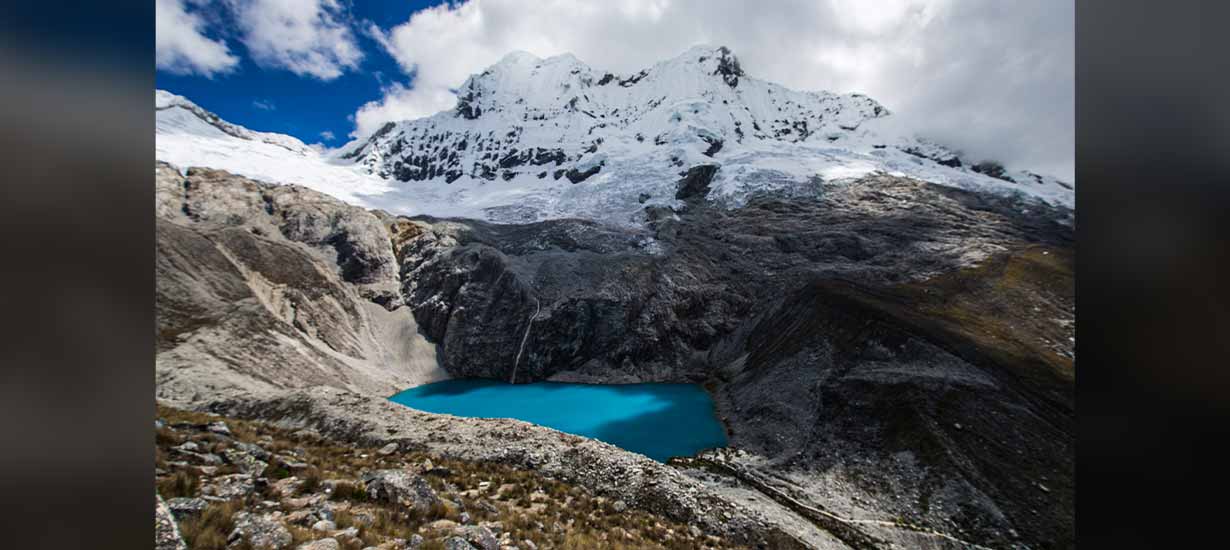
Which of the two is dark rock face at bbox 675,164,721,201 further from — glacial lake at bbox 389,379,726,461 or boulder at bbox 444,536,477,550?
boulder at bbox 444,536,477,550

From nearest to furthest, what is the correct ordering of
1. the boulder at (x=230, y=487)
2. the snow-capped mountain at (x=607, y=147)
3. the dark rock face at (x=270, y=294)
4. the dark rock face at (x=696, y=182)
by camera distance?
the boulder at (x=230, y=487) < the dark rock face at (x=270, y=294) < the dark rock face at (x=696, y=182) < the snow-capped mountain at (x=607, y=147)

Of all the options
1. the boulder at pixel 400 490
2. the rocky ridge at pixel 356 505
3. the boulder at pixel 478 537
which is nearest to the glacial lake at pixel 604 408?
the rocky ridge at pixel 356 505

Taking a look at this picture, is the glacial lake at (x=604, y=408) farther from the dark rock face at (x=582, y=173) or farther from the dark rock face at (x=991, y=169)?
the dark rock face at (x=991, y=169)

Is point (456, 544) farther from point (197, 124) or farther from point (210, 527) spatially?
point (197, 124)

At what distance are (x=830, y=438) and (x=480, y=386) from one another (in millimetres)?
25424

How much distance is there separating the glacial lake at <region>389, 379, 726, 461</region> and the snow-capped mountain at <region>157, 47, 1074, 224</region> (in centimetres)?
3088

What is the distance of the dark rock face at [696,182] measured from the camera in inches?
2422

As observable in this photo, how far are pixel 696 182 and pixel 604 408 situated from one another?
42.0 meters

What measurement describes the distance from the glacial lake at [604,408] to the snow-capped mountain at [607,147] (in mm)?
30882

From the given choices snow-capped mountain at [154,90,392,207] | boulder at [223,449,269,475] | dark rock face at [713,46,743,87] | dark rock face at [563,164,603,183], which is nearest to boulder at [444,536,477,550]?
boulder at [223,449,269,475]

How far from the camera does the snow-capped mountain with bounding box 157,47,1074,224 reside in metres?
65.7

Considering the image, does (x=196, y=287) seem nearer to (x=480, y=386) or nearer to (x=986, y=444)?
(x=480, y=386)

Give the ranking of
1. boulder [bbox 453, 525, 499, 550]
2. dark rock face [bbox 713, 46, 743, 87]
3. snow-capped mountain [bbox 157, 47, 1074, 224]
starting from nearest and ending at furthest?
boulder [bbox 453, 525, 499, 550], snow-capped mountain [bbox 157, 47, 1074, 224], dark rock face [bbox 713, 46, 743, 87]
